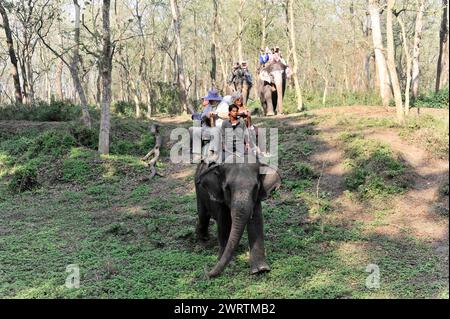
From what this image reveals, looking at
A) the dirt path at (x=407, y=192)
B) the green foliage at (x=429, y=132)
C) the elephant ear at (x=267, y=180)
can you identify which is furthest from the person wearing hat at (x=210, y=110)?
the green foliage at (x=429, y=132)

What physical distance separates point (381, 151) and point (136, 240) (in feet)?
17.8

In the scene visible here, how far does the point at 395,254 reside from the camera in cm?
745

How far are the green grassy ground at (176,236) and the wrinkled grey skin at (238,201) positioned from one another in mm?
309

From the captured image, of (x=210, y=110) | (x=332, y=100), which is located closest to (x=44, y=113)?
(x=332, y=100)

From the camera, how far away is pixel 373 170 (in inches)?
411

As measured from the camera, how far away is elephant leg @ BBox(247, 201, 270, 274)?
22.3 ft

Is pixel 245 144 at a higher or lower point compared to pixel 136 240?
higher

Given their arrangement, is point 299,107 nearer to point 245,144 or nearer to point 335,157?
point 335,157

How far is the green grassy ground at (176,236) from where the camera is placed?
6.42m

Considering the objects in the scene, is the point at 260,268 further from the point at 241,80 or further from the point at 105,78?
the point at 241,80

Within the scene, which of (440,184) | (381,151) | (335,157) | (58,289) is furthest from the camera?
(335,157)

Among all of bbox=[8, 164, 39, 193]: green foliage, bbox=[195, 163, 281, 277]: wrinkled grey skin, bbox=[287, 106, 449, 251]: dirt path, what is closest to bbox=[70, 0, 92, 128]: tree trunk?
bbox=[8, 164, 39, 193]: green foliage

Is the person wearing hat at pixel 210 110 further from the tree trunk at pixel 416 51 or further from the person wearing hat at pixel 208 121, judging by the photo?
the tree trunk at pixel 416 51
